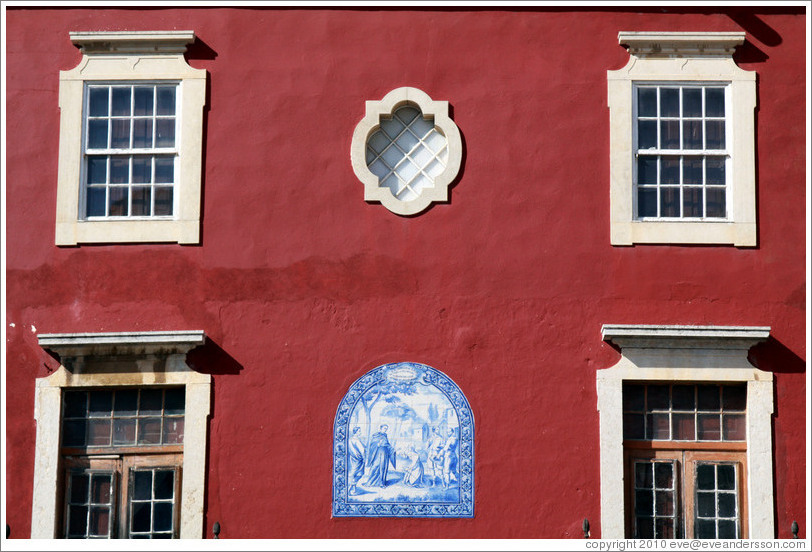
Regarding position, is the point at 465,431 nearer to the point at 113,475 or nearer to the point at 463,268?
the point at 463,268

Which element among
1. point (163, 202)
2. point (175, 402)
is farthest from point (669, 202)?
point (175, 402)

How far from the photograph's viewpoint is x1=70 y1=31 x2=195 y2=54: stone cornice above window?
50.9ft

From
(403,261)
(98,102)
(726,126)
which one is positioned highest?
(98,102)

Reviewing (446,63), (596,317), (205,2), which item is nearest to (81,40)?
(205,2)

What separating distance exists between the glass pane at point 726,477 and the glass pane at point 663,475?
0.46 meters

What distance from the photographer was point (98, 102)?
15.6 metres

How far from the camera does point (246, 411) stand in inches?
584

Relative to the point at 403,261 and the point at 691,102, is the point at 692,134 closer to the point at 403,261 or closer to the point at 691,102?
the point at 691,102

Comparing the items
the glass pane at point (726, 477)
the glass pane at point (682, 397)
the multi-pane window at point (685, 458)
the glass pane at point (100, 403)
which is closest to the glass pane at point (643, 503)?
the multi-pane window at point (685, 458)

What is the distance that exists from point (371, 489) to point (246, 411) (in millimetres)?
1473

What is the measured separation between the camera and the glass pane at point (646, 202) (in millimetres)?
15281

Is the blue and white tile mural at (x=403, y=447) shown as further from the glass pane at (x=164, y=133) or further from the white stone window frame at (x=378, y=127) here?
the glass pane at (x=164, y=133)

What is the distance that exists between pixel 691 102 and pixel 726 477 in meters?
3.87

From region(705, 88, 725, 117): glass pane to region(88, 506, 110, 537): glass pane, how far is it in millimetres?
7348
